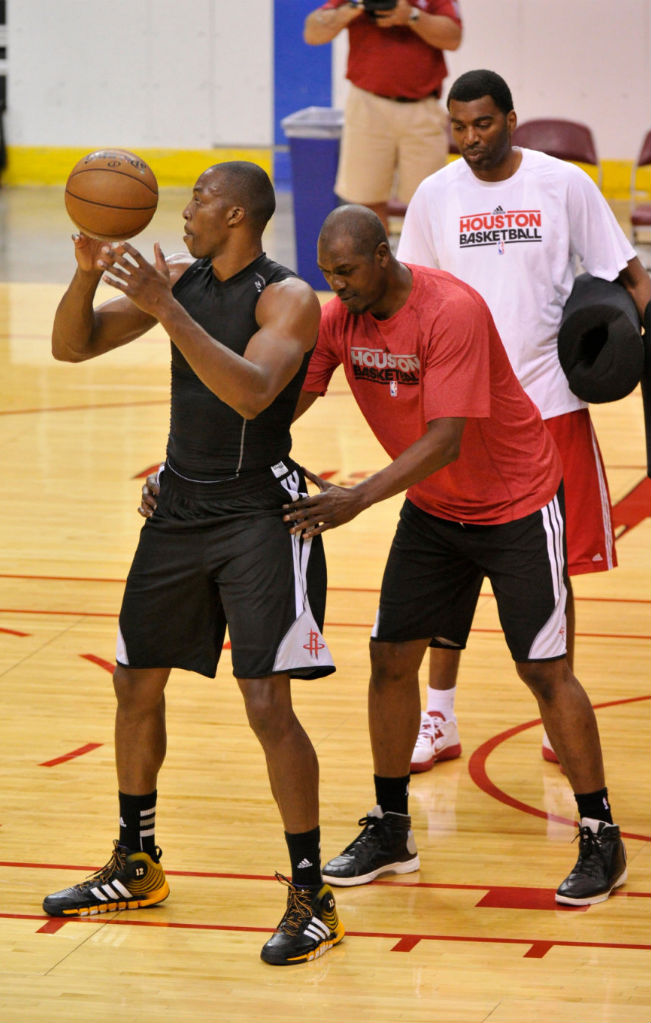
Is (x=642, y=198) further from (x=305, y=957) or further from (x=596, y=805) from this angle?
(x=305, y=957)

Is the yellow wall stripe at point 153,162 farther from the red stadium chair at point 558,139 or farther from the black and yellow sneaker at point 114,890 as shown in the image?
the black and yellow sneaker at point 114,890

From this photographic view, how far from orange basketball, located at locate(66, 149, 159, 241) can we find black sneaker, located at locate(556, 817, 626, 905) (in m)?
1.80

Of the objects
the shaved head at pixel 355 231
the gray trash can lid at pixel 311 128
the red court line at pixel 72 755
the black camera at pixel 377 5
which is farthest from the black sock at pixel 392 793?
the gray trash can lid at pixel 311 128

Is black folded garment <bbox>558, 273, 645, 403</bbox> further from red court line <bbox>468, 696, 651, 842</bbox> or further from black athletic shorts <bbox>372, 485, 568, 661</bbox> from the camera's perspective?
red court line <bbox>468, 696, 651, 842</bbox>

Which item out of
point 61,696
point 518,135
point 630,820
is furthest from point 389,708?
point 518,135

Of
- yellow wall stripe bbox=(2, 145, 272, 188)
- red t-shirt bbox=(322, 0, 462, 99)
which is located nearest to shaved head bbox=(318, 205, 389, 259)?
red t-shirt bbox=(322, 0, 462, 99)

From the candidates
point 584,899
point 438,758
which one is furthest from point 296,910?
point 438,758

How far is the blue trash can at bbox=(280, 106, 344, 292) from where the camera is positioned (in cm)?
1163

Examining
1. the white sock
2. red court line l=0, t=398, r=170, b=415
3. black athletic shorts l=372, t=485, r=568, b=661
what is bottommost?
the white sock

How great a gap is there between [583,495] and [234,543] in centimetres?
133

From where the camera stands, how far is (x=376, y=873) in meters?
3.85

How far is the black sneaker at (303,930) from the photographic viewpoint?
3.39 metres

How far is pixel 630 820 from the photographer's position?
4.18m

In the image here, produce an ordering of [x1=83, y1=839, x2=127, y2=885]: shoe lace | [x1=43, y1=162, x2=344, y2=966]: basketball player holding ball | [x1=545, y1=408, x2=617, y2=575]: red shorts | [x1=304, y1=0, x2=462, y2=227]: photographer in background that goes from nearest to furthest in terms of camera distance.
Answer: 1. [x1=43, y1=162, x2=344, y2=966]: basketball player holding ball
2. [x1=83, y1=839, x2=127, y2=885]: shoe lace
3. [x1=545, y1=408, x2=617, y2=575]: red shorts
4. [x1=304, y1=0, x2=462, y2=227]: photographer in background
